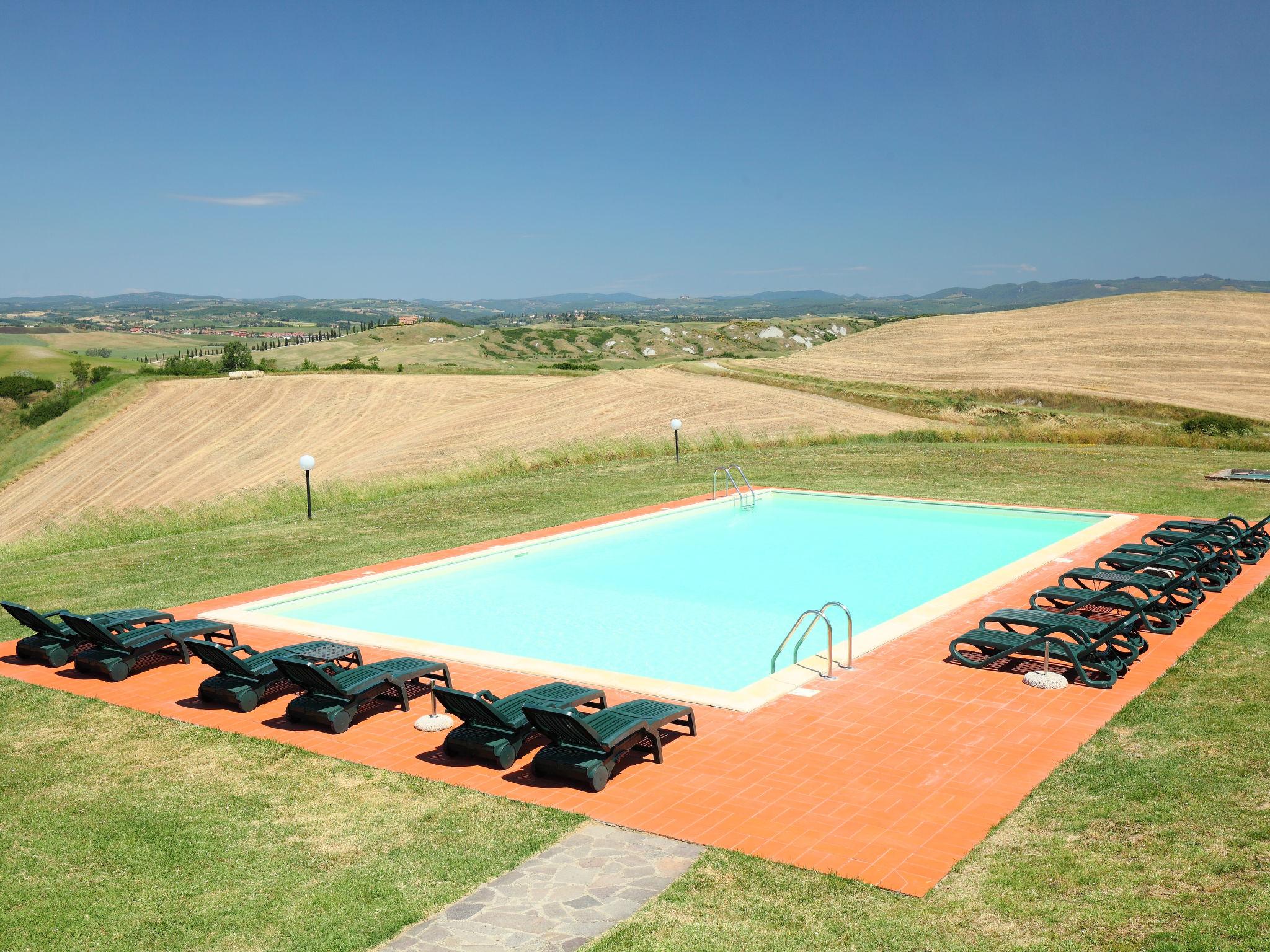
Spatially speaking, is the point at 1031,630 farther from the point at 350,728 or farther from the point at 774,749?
the point at 350,728

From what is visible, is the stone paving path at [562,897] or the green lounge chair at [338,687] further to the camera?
the green lounge chair at [338,687]

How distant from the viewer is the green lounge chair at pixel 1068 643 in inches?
301

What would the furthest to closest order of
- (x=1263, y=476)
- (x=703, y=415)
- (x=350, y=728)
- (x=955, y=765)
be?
(x=703, y=415)
(x=1263, y=476)
(x=350, y=728)
(x=955, y=765)

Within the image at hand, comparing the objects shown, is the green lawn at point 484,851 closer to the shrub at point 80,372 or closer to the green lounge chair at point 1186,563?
the green lounge chair at point 1186,563

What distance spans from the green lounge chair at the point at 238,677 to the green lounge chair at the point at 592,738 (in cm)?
232

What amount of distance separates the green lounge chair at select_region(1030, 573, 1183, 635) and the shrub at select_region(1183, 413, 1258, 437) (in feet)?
57.0

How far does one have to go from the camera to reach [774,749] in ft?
20.9

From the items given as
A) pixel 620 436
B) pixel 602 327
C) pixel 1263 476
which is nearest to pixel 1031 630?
pixel 1263 476

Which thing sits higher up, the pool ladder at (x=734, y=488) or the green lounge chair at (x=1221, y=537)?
the green lounge chair at (x=1221, y=537)

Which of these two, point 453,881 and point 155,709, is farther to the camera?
point 155,709

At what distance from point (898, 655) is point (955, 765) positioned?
2.48 meters

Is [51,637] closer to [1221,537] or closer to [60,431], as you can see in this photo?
[1221,537]

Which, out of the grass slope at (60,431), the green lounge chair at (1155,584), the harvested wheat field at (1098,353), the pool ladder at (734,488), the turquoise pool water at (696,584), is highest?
the harvested wheat field at (1098,353)

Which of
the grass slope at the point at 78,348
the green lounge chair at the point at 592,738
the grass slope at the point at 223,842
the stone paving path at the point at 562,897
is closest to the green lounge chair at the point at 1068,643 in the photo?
the green lounge chair at the point at 592,738
